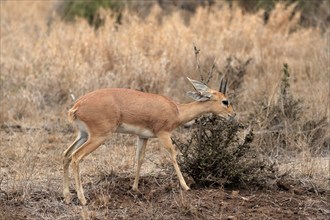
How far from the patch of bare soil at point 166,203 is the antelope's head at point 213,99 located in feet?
2.58

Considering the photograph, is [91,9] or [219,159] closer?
[219,159]

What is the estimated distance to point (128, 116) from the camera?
6.39 metres

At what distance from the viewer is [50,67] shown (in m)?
11.0

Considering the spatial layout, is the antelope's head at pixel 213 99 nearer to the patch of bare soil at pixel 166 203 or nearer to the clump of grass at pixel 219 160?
the clump of grass at pixel 219 160

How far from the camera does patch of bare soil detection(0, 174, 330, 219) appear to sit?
6.09m

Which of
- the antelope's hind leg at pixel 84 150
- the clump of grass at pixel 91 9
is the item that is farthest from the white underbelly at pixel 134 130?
the clump of grass at pixel 91 9

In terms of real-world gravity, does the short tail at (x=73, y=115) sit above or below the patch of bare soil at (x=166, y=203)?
above

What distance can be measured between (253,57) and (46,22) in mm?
5650

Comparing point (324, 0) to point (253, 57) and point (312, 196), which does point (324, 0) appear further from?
point (312, 196)

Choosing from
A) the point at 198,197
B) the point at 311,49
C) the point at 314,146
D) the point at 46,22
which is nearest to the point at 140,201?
the point at 198,197

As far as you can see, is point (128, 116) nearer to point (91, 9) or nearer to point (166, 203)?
point (166, 203)

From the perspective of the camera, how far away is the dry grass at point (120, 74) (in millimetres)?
7570

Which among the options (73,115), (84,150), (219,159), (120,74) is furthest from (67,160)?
(120,74)

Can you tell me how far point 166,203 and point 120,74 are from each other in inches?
191
